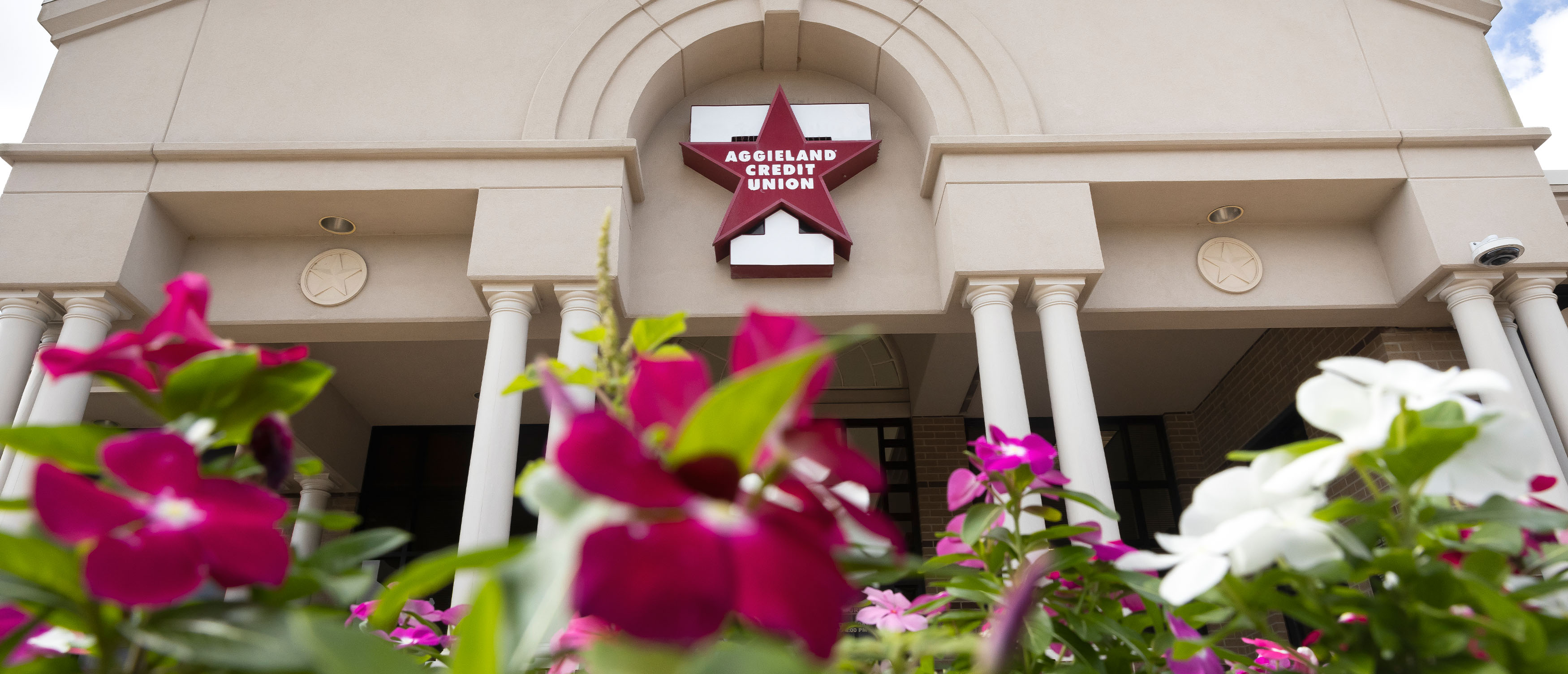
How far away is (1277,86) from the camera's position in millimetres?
6375

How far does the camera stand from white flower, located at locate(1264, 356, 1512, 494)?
0.72 metres

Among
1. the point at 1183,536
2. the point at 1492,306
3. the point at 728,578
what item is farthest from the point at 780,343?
the point at 1492,306

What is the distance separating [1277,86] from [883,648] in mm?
7032

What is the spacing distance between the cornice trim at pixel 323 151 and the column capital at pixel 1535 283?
5.97 meters

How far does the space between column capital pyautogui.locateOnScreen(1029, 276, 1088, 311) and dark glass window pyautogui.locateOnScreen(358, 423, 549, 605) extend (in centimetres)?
652

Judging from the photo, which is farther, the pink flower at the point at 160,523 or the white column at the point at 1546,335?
the white column at the point at 1546,335

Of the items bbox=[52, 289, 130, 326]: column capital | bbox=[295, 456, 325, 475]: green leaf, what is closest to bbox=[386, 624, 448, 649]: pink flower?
bbox=[295, 456, 325, 475]: green leaf

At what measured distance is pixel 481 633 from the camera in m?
0.38

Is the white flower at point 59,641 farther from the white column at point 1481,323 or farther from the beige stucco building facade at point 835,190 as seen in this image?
the white column at point 1481,323

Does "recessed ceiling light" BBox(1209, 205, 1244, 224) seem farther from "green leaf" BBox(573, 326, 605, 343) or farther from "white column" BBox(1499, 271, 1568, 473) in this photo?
"green leaf" BBox(573, 326, 605, 343)

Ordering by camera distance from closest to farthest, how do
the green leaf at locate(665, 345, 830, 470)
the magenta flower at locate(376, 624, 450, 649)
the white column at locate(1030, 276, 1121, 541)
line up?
1. the green leaf at locate(665, 345, 830, 470)
2. the magenta flower at locate(376, 624, 450, 649)
3. the white column at locate(1030, 276, 1121, 541)

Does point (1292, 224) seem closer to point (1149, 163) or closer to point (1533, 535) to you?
point (1149, 163)

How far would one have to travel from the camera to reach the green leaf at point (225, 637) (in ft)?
1.50


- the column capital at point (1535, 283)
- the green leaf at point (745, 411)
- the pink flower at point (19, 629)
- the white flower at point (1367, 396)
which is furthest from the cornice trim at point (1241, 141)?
the green leaf at point (745, 411)
